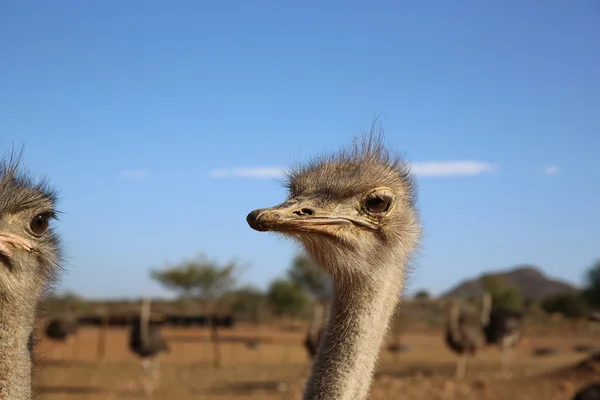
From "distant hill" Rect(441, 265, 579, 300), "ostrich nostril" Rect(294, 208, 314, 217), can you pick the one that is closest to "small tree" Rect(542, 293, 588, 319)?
"distant hill" Rect(441, 265, 579, 300)

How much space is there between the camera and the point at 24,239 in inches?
128

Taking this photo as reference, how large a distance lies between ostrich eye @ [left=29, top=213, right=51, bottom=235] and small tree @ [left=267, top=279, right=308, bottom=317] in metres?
39.8

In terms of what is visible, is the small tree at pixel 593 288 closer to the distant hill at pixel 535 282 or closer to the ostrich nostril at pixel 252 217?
the distant hill at pixel 535 282

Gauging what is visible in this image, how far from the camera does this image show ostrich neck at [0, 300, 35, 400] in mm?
3000

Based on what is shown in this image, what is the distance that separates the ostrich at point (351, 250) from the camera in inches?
115

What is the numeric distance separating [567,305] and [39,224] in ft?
117

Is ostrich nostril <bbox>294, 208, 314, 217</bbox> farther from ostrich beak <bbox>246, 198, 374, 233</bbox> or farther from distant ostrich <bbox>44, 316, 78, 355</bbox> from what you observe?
distant ostrich <bbox>44, 316, 78, 355</bbox>

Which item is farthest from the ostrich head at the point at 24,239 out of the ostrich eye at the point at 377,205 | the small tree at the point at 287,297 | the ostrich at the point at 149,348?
the small tree at the point at 287,297

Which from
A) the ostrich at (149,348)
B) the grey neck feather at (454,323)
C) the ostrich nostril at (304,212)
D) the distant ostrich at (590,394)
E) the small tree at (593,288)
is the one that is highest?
the small tree at (593,288)

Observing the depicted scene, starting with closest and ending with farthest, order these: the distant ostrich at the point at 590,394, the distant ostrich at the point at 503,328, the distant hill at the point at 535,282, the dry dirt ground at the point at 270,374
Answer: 1. the distant ostrich at the point at 590,394
2. the dry dirt ground at the point at 270,374
3. the distant ostrich at the point at 503,328
4. the distant hill at the point at 535,282

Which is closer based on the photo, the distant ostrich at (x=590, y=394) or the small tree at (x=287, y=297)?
the distant ostrich at (x=590, y=394)

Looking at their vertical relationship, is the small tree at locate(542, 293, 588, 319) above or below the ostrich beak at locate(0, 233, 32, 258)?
above

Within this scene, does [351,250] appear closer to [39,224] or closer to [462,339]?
[39,224]

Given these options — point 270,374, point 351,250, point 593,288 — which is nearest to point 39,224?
point 351,250
